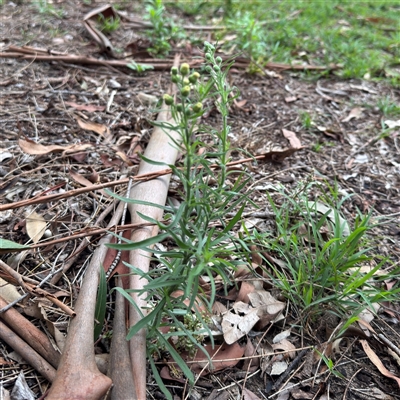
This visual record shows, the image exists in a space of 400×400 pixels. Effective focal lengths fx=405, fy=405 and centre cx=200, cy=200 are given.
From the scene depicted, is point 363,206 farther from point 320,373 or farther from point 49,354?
point 49,354

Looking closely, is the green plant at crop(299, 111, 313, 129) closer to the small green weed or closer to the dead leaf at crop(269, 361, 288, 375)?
the dead leaf at crop(269, 361, 288, 375)

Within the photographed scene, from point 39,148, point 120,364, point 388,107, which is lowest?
point 388,107

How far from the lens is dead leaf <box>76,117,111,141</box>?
2.49 metres

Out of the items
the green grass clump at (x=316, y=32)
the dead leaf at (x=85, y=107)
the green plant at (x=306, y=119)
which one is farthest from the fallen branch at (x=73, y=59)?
the green plant at (x=306, y=119)

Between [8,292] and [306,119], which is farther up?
[8,292]

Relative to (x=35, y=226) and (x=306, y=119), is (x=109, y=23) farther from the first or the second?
(x=35, y=226)

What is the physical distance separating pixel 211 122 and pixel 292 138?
552mm

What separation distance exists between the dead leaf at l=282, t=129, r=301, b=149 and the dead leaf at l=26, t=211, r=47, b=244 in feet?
5.08

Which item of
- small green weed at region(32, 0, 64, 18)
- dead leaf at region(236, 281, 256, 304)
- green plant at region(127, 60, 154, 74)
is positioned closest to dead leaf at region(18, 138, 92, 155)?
green plant at region(127, 60, 154, 74)

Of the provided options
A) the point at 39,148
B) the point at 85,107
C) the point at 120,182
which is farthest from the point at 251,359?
the point at 85,107

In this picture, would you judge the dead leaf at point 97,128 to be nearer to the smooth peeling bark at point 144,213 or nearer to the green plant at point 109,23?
the smooth peeling bark at point 144,213

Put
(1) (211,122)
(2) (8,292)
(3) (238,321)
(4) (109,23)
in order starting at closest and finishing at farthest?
(2) (8,292)
(3) (238,321)
(1) (211,122)
(4) (109,23)

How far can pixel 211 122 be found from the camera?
275 centimetres

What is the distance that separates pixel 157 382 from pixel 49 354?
371mm
